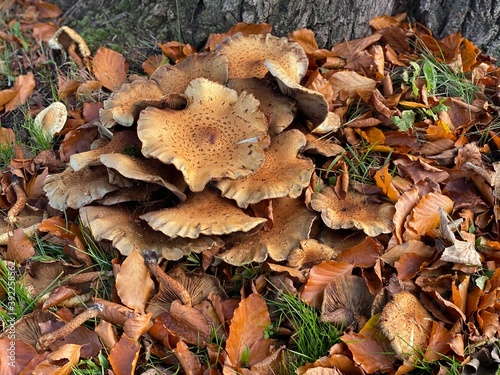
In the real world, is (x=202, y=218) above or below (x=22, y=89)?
above

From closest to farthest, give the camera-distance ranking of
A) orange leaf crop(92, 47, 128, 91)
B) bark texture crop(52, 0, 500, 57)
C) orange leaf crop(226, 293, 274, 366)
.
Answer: orange leaf crop(226, 293, 274, 366)
bark texture crop(52, 0, 500, 57)
orange leaf crop(92, 47, 128, 91)

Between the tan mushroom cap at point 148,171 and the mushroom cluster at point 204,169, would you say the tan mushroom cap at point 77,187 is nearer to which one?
the mushroom cluster at point 204,169

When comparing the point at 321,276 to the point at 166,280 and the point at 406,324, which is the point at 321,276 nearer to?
the point at 406,324

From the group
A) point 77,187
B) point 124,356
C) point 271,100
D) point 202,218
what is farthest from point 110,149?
point 124,356

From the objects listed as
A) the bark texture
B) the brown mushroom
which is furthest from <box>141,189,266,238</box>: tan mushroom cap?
the bark texture

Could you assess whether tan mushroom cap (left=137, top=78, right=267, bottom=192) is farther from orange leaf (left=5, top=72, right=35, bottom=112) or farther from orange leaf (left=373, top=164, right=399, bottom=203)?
orange leaf (left=5, top=72, right=35, bottom=112)

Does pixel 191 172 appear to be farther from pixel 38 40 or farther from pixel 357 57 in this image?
pixel 38 40

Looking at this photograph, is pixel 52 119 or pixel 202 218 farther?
pixel 52 119
